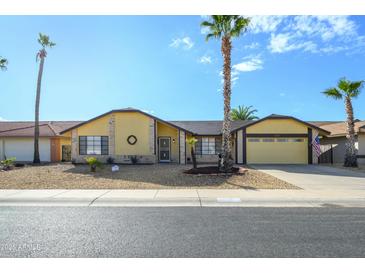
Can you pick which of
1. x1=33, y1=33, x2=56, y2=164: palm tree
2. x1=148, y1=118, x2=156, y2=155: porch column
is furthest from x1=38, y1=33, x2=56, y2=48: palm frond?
x1=148, y1=118, x2=156, y2=155: porch column

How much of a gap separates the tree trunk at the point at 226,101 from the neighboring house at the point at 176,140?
7.61m

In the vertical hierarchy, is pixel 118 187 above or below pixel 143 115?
below

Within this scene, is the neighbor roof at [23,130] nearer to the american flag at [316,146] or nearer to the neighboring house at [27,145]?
the neighboring house at [27,145]

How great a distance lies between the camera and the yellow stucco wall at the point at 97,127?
2156 cm

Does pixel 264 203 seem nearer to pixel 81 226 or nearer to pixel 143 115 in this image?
pixel 81 226

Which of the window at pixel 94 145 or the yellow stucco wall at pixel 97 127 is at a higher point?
the yellow stucco wall at pixel 97 127

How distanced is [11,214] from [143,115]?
14945 millimetres

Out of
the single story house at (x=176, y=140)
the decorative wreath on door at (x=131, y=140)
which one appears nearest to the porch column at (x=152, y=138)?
the single story house at (x=176, y=140)

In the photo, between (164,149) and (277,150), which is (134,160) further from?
(277,150)

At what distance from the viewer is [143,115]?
69.8 feet

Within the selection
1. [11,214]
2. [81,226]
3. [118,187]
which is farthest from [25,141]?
[81,226]

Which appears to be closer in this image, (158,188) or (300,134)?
(158,188)

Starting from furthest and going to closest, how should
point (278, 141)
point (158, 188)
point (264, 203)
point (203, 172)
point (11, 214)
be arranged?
point (278, 141) < point (203, 172) < point (158, 188) < point (264, 203) < point (11, 214)

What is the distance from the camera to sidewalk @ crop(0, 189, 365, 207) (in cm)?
820
